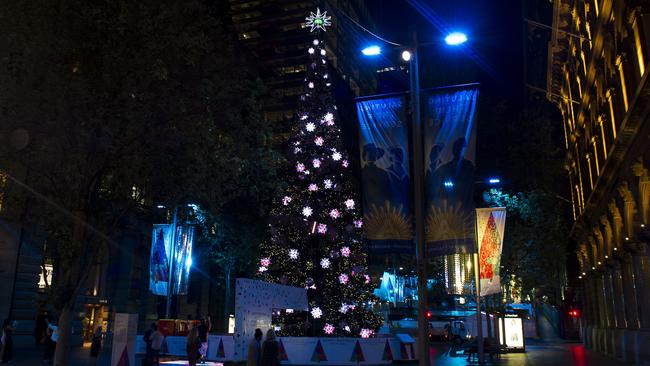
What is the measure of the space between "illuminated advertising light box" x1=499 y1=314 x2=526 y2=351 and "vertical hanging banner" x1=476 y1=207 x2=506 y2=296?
30.3ft

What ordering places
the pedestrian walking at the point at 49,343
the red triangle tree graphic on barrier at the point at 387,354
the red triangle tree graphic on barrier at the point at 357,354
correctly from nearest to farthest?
1. the red triangle tree graphic on barrier at the point at 357,354
2. the pedestrian walking at the point at 49,343
3. the red triangle tree graphic on barrier at the point at 387,354

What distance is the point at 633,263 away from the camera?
74.4ft

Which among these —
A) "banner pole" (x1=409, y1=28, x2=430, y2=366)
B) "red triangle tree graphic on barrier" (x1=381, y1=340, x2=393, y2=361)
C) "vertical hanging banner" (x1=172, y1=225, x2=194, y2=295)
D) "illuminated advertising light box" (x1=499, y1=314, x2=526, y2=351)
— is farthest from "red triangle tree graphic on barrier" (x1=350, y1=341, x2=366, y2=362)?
"illuminated advertising light box" (x1=499, y1=314, x2=526, y2=351)

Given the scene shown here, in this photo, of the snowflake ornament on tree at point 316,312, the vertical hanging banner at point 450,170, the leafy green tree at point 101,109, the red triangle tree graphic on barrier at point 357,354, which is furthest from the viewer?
the snowflake ornament on tree at point 316,312

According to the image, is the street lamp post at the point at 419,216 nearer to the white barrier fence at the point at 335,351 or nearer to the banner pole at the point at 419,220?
the banner pole at the point at 419,220

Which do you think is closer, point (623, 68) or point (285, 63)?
point (623, 68)

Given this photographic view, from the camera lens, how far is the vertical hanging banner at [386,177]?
1268cm

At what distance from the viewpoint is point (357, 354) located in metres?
20.5

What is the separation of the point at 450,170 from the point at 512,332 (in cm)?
2120

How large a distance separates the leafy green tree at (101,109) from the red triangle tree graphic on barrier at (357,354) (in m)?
8.95

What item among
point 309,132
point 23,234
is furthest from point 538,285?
point 23,234

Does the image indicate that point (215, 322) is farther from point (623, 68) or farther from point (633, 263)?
point (623, 68)

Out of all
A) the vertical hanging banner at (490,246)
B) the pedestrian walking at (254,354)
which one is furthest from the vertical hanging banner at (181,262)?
the pedestrian walking at (254,354)

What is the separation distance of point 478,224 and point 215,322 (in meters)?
33.2
